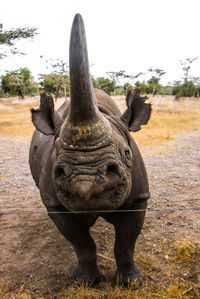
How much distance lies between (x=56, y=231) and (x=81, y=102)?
329 cm

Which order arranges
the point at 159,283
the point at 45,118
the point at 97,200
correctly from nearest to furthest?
1. the point at 97,200
2. the point at 45,118
3. the point at 159,283

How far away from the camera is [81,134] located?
2.24 metres

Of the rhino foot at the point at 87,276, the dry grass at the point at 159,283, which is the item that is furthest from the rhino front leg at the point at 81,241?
the dry grass at the point at 159,283

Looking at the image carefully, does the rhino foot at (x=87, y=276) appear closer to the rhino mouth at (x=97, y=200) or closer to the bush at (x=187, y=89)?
the rhino mouth at (x=97, y=200)

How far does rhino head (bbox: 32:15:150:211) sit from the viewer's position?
2.12 metres

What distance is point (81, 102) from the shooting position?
7.11 feet

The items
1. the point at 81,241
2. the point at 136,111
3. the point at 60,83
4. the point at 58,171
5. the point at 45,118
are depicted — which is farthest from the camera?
the point at 60,83

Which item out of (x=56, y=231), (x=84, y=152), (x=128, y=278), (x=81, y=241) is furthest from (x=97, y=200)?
(x=56, y=231)

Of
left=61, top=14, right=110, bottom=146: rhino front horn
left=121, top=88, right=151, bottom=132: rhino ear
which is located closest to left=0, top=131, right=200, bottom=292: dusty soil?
left=121, top=88, right=151, bottom=132: rhino ear

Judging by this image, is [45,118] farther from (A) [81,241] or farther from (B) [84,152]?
(A) [81,241]

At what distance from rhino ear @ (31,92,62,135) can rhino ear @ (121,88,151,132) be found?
676mm

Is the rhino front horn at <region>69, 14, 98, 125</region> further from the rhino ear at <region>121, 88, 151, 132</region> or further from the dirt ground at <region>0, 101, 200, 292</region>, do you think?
the dirt ground at <region>0, 101, 200, 292</region>

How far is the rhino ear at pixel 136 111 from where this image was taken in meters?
3.16

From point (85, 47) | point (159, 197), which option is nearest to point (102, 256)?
point (159, 197)
